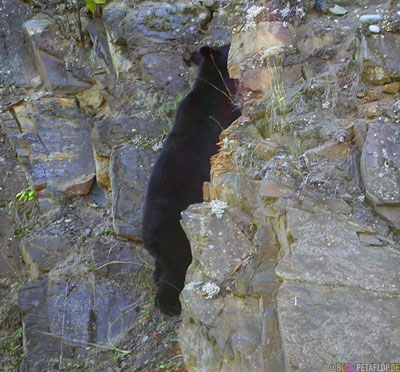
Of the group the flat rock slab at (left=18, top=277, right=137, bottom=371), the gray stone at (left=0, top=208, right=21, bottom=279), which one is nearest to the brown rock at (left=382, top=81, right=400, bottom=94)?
the flat rock slab at (left=18, top=277, right=137, bottom=371)

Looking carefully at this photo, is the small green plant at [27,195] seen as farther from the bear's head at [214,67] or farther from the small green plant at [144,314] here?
the bear's head at [214,67]

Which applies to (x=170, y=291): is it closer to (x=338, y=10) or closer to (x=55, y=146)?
(x=55, y=146)

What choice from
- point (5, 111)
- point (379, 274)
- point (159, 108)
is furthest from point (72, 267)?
point (379, 274)

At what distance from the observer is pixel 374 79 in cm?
346

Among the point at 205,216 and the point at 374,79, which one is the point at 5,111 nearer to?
the point at 205,216

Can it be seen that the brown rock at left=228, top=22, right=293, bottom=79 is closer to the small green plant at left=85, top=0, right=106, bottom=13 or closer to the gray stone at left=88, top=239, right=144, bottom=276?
the gray stone at left=88, top=239, right=144, bottom=276

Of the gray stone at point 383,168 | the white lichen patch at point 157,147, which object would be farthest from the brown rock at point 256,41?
the white lichen patch at point 157,147

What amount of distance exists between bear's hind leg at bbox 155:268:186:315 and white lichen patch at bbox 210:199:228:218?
1.47m

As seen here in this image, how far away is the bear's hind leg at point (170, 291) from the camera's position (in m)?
4.90

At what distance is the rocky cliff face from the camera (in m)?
2.73

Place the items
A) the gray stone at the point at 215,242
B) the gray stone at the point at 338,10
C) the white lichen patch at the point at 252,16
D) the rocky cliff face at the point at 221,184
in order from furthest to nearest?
1. the white lichen patch at the point at 252,16
2. the gray stone at the point at 338,10
3. the gray stone at the point at 215,242
4. the rocky cliff face at the point at 221,184

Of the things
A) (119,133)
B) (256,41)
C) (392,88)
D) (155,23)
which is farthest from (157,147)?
(392,88)

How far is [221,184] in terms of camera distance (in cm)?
370

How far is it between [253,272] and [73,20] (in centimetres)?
541
